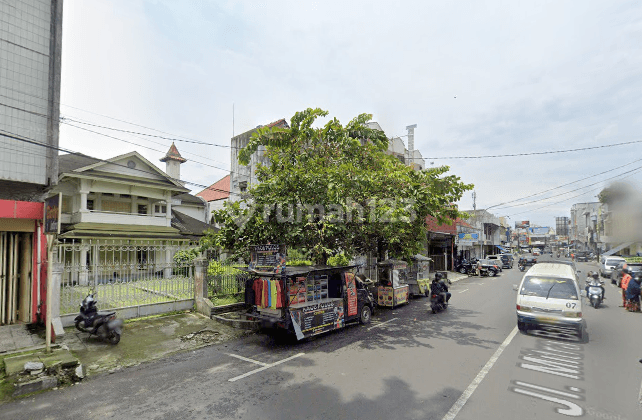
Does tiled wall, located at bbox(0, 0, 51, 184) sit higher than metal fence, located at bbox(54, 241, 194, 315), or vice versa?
tiled wall, located at bbox(0, 0, 51, 184)

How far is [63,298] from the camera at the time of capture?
31.6ft

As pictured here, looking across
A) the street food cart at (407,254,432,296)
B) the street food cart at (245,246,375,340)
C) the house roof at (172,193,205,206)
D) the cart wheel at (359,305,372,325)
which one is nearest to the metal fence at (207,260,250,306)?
the street food cart at (245,246,375,340)

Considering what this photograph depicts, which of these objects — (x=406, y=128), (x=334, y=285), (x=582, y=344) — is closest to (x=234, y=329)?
(x=334, y=285)

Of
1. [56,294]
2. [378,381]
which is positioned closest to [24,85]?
[56,294]

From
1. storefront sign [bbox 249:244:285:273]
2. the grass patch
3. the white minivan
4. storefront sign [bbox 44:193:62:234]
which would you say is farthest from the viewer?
the grass patch

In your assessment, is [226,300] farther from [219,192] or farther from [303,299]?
[219,192]

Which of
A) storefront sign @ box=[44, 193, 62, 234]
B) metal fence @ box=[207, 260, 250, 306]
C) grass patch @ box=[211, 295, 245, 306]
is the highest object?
storefront sign @ box=[44, 193, 62, 234]

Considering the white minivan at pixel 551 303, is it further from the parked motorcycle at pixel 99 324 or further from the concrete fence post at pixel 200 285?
the parked motorcycle at pixel 99 324

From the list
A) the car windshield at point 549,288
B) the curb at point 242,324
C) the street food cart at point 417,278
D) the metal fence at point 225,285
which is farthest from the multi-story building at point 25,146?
the street food cart at point 417,278

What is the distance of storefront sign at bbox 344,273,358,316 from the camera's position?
10.4 m

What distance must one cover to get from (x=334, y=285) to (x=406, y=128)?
30.0 meters

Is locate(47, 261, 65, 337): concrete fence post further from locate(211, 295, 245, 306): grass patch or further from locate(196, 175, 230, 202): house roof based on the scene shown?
locate(196, 175, 230, 202): house roof

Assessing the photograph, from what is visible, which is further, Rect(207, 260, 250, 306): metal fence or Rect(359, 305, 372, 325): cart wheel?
Rect(207, 260, 250, 306): metal fence

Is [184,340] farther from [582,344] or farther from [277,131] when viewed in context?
[582,344]
